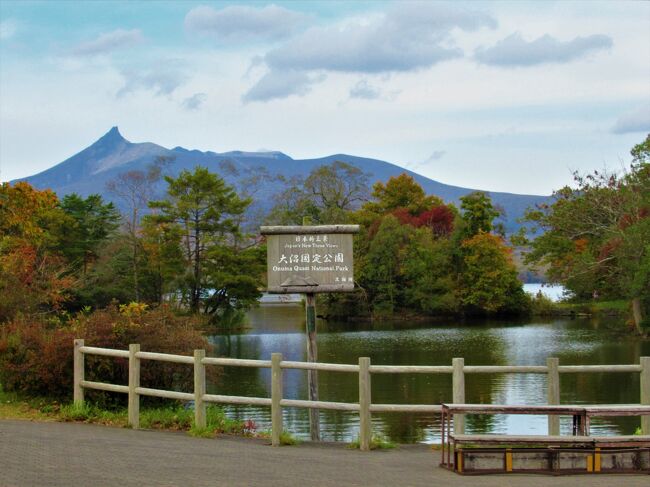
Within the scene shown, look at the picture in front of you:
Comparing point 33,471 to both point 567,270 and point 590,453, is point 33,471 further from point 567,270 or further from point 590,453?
point 567,270

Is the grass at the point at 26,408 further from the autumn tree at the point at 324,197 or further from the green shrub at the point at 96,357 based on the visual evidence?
the autumn tree at the point at 324,197

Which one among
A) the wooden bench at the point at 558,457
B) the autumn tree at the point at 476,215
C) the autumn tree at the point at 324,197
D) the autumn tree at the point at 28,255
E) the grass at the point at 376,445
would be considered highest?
the autumn tree at the point at 324,197

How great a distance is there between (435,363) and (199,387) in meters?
24.2

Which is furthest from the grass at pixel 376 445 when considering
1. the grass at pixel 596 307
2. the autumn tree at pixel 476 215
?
the autumn tree at pixel 476 215

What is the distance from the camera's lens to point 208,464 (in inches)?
391

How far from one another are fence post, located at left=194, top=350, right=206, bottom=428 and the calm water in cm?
647

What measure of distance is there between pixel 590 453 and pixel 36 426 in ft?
24.7

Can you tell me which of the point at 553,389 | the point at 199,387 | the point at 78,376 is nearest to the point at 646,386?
the point at 553,389

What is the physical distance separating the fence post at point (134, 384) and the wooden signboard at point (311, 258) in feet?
8.59

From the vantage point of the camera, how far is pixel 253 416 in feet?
70.4

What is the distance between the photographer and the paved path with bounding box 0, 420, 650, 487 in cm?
896

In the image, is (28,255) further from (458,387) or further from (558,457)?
(558,457)

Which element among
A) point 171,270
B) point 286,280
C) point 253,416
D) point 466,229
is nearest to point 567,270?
point 466,229

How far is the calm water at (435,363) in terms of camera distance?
21027 millimetres
